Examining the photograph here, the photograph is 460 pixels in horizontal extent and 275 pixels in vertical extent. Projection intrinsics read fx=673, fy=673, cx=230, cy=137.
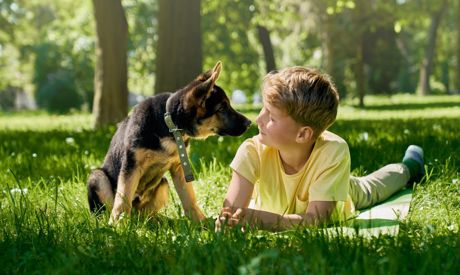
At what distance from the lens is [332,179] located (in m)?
4.52

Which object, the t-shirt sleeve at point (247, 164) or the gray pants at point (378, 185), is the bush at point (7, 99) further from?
the t-shirt sleeve at point (247, 164)

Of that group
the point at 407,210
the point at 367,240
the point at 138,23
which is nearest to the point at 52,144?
the point at 407,210

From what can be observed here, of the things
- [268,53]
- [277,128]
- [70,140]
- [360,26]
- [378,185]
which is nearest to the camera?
[277,128]

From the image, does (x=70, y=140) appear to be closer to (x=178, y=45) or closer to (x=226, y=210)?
(x=178, y=45)

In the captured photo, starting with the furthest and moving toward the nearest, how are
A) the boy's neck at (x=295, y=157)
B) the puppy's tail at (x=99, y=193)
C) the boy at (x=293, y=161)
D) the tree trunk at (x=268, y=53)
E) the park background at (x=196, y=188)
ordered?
the tree trunk at (x=268, y=53), the puppy's tail at (x=99, y=193), the boy's neck at (x=295, y=157), the boy at (x=293, y=161), the park background at (x=196, y=188)

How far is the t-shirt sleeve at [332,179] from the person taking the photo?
4500 millimetres

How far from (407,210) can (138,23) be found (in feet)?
96.9

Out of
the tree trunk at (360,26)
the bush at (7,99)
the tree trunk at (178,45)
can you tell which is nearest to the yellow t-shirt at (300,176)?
the tree trunk at (178,45)

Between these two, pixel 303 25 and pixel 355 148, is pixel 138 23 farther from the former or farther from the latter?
pixel 355 148

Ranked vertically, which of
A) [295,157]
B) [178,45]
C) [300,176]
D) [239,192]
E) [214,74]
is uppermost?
[178,45]

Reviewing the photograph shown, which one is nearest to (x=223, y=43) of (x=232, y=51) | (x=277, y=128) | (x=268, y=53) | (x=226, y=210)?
(x=232, y=51)

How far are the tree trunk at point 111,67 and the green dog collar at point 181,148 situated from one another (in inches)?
332

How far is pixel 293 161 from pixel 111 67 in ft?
30.4

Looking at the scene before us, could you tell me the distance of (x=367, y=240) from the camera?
3.59 m
